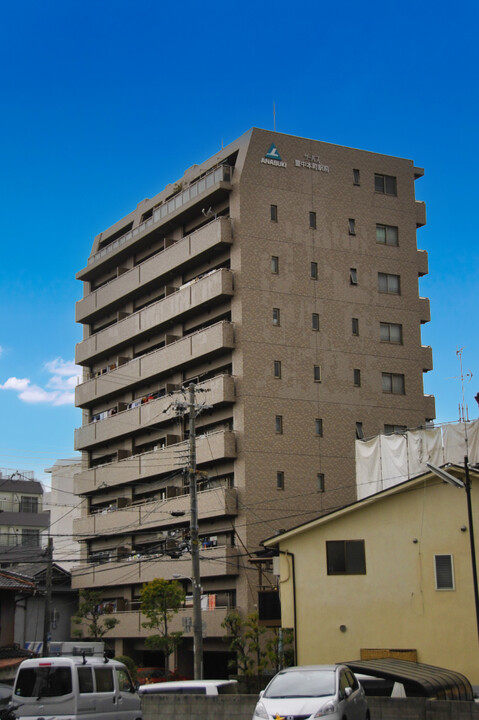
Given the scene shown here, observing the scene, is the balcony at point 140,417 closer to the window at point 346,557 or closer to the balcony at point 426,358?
the balcony at point 426,358

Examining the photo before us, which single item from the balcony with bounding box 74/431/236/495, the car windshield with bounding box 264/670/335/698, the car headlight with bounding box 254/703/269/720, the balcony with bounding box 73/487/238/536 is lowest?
the car headlight with bounding box 254/703/269/720

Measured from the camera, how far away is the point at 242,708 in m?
27.0

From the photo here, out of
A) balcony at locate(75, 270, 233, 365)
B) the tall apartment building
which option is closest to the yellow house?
the tall apartment building

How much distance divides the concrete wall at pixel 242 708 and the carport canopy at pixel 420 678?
423 millimetres

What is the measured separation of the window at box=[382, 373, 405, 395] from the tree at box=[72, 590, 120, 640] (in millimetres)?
23561

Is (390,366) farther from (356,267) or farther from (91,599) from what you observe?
(91,599)

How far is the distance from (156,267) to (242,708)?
43612 millimetres

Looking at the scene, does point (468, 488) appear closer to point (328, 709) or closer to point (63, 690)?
point (328, 709)

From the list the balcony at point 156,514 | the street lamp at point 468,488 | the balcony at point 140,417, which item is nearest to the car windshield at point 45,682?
the street lamp at point 468,488

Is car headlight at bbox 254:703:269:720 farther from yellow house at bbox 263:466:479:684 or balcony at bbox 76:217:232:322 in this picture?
balcony at bbox 76:217:232:322

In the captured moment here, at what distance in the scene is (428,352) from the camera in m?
64.8

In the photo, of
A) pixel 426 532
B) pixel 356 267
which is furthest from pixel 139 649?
pixel 426 532

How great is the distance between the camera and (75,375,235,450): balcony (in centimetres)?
5644

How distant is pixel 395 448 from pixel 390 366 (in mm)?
10726
